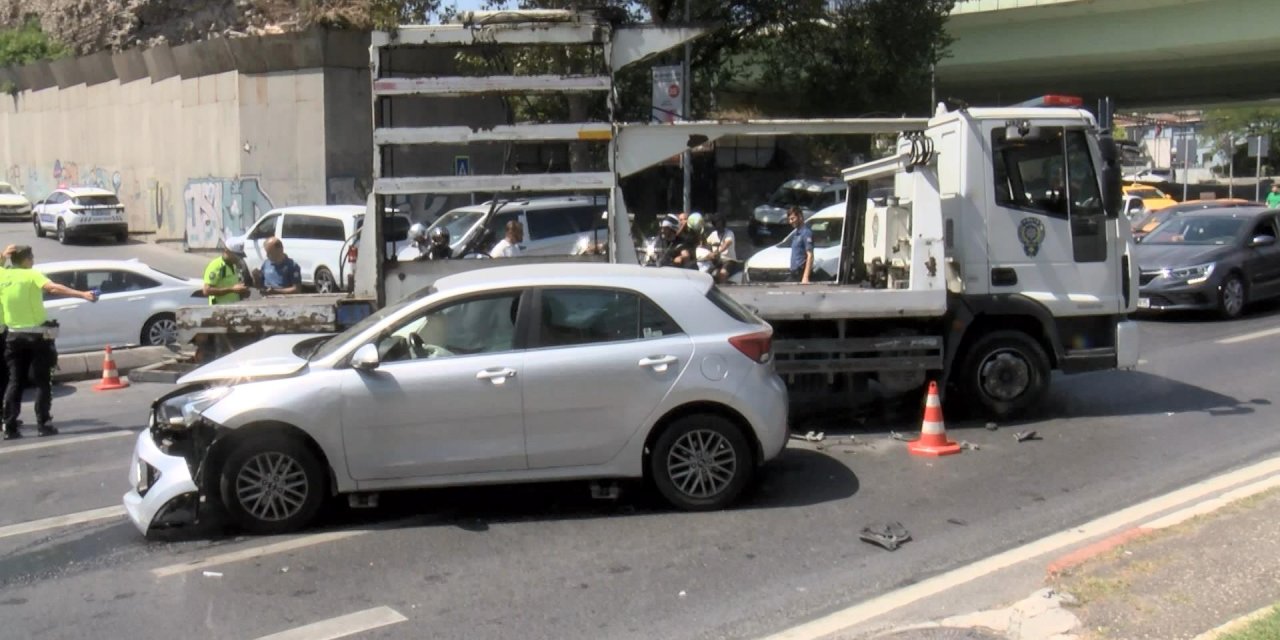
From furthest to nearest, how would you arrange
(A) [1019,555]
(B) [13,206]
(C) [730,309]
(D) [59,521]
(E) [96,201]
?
(B) [13,206] < (E) [96,201] < (D) [59,521] < (C) [730,309] < (A) [1019,555]

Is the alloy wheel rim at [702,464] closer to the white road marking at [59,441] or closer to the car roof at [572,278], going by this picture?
the car roof at [572,278]

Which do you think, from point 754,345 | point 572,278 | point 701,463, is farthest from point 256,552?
point 754,345

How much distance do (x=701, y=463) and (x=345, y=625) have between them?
8.48ft

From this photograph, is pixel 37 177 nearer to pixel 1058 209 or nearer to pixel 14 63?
pixel 14 63

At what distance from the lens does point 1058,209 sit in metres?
10.3

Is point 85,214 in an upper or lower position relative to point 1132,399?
upper

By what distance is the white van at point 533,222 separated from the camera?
10.4 m

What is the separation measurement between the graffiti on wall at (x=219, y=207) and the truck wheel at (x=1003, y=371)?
25.1 m

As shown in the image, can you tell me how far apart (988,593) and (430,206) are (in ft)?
21.4

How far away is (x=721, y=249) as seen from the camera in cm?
1367

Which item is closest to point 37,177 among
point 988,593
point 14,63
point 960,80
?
point 14,63

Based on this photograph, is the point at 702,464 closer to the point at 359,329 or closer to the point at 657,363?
the point at 657,363

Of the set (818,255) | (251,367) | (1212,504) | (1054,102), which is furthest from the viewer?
(818,255)

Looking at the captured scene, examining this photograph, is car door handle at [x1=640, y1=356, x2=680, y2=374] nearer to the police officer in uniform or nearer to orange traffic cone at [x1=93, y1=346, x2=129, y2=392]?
the police officer in uniform
